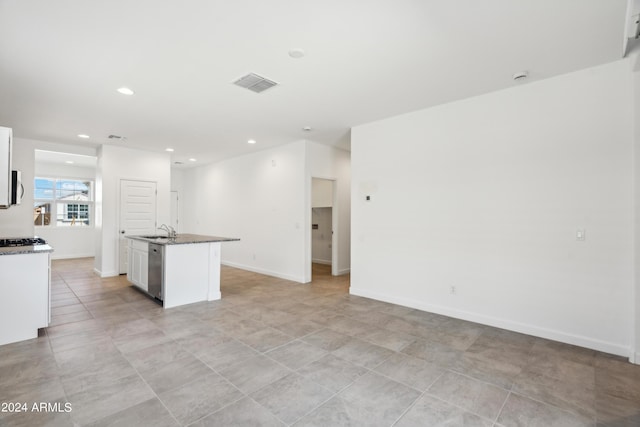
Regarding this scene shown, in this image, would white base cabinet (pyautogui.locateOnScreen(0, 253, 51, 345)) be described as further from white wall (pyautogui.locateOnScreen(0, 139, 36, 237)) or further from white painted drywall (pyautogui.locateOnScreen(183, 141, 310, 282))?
white wall (pyautogui.locateOnScreen(0, 139, 36, 237))

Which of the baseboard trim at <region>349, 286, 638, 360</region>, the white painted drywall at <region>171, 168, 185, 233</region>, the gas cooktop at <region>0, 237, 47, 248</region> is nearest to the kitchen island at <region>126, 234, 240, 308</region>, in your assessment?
the gas cooktop at <region>0, 237, 47, 248</region>

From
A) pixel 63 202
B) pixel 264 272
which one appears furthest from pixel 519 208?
pixel 63 202

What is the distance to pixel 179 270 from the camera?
4512 mm

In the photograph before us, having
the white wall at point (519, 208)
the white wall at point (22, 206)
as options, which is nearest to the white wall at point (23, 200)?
the white wall at point (22, 206)

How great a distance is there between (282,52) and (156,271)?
3.61 m

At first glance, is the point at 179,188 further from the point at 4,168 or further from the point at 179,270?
the point at 4,168

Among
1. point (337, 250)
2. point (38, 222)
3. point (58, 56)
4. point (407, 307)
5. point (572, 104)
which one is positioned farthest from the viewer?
point (38, 222)

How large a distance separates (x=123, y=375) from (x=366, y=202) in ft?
12.4

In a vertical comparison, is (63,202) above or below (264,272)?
above

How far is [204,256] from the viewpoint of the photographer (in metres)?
4.79

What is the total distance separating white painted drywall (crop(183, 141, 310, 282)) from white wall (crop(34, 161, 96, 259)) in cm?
352

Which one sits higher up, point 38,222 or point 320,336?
point 38,222

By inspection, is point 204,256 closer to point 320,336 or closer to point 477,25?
point 320,336

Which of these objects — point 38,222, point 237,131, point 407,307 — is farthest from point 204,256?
point 38,222
